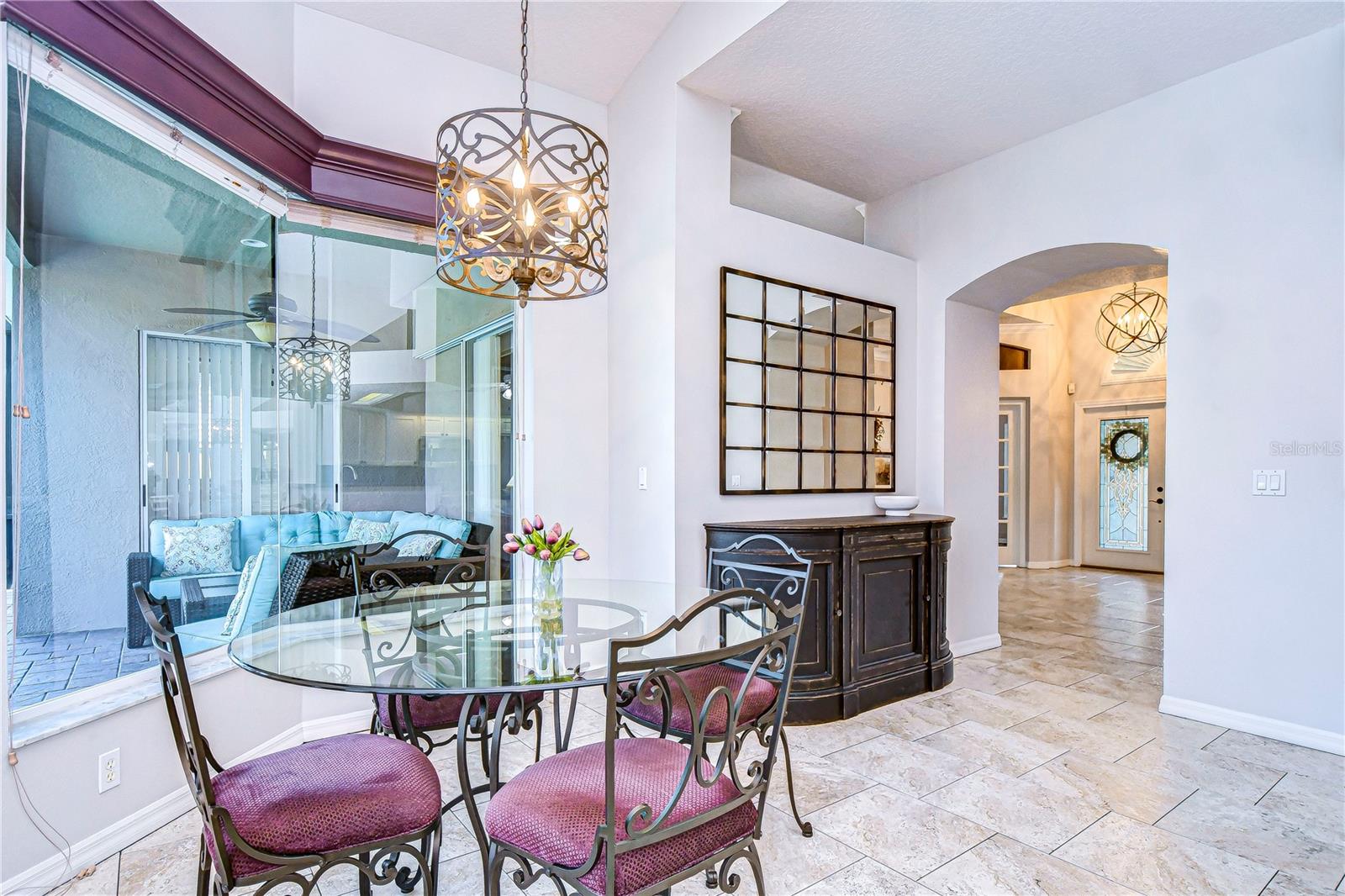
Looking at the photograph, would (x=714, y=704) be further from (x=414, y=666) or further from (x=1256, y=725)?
(x=1256, y=725)

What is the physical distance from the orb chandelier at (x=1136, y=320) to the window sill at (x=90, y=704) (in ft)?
27.3

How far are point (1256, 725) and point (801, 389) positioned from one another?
2631 mm

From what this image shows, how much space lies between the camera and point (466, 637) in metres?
2.02

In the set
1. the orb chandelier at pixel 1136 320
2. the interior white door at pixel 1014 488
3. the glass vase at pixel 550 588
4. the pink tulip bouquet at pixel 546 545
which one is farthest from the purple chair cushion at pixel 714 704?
the interior white door at pixel 1014 488

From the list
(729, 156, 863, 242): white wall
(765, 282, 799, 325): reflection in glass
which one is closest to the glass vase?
(765, 282, 799, 325): reflection in glass

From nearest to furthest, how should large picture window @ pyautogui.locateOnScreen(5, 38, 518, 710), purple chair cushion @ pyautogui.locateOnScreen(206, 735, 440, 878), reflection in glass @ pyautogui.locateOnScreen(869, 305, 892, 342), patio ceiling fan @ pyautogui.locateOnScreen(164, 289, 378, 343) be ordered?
1. purple chair cushion @ pyautogui.locateOnScreen(206, 735, 440, 878)
2. large picture window @ pyautogui.locateOnScreen(5, 38, 518, 710)
3. patio ceiling fan @ pyautogui.locateOnScreen(164, 289, 378, 343)
4. reflection in glass @ pyautogui.locateOnScreen(869, 305, 892, 342)

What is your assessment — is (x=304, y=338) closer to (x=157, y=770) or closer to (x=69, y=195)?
(x=69, y=195)

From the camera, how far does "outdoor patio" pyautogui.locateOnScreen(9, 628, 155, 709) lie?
1981 millimetres

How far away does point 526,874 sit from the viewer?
58.2 inches

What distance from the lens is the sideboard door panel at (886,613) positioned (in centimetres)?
342

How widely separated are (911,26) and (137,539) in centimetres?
369

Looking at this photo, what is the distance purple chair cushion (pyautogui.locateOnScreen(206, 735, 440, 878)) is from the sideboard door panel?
2272mm

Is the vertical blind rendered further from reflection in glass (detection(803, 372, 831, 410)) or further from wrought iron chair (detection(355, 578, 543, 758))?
reflection in glass (detection(803, 372, 831, 410))

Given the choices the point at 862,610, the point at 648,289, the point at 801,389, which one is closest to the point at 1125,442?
the point at 801,389
